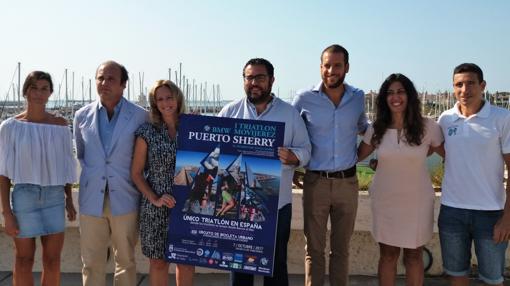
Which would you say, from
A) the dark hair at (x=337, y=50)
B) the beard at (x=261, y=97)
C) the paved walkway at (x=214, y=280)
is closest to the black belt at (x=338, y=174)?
the beard at (x=261, y=97)

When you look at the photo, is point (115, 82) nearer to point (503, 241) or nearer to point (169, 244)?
point (169, 244)

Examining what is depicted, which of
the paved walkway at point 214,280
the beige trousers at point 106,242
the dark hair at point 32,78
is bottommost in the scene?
the paved walkway at point 214,280

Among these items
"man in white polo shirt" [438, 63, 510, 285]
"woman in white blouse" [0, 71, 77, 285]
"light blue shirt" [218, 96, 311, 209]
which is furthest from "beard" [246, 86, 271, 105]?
"woman in white blouse" [0, 71, 77, 285]

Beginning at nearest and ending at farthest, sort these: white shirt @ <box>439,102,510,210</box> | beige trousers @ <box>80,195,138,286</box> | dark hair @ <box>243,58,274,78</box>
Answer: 1. white shirt @ <box>439,102,510,210</box>
2. dark hair @ <box>243,58,274,78</box>
3. beige trousers @ <box>80,195,138,286</box>

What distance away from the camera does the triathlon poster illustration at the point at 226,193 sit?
368cm

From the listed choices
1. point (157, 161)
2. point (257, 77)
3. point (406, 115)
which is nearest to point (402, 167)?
point (406, 115)

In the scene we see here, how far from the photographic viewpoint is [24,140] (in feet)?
12.5

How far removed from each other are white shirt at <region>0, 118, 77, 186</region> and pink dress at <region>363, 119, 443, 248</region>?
2694 millimetres

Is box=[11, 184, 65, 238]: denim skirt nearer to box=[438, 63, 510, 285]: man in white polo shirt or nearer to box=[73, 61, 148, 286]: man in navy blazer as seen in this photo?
box=[73, 61, 148, 286]: man in navy blazer

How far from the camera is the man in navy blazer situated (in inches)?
154

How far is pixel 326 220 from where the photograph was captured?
14.4 feet

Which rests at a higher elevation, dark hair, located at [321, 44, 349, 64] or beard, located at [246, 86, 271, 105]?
dark hair, located at [321, 44, 349, 64]

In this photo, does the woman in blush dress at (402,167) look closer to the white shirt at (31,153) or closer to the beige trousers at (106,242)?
the beige trousers at (106,242)

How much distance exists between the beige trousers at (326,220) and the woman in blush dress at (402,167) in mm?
291
